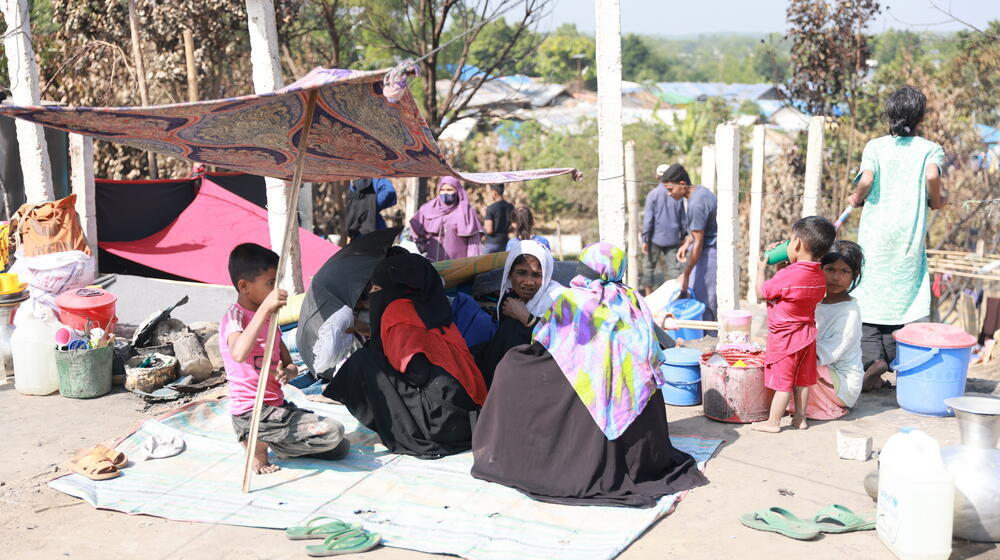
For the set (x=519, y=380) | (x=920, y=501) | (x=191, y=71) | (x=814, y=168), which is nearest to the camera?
(x=920, y=501)

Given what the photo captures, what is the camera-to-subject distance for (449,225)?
821cm

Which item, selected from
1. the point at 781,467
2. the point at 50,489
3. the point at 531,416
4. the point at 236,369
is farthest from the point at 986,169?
the point at 50,489

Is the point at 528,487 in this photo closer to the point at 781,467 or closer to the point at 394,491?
the point at 394,491

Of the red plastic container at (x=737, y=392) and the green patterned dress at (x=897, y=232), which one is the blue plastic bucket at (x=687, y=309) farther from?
the red plastic container at (x=737, y=392)

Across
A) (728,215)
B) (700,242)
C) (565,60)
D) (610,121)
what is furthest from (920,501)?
(565,60)

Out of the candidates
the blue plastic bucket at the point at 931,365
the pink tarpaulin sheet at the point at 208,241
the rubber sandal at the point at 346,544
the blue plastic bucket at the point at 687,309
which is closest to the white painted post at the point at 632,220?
the blue plastic bucket at the point at 687,309

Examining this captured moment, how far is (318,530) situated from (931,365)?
342 cm

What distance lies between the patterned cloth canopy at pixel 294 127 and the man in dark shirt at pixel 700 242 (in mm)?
2828

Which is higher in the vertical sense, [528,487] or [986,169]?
[986,169]

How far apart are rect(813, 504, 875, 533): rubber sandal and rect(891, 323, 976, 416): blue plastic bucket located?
1.52 meters

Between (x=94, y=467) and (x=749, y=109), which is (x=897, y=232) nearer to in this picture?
(x=94, y=467)

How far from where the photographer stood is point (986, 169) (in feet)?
39.5

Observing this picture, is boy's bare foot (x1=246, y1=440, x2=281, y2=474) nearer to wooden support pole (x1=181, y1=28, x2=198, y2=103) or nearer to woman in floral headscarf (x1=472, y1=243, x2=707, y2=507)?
woman in floral headscarf (x1=472, y1=243, x2=707, y2=507)

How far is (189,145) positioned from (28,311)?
7.39 ft
